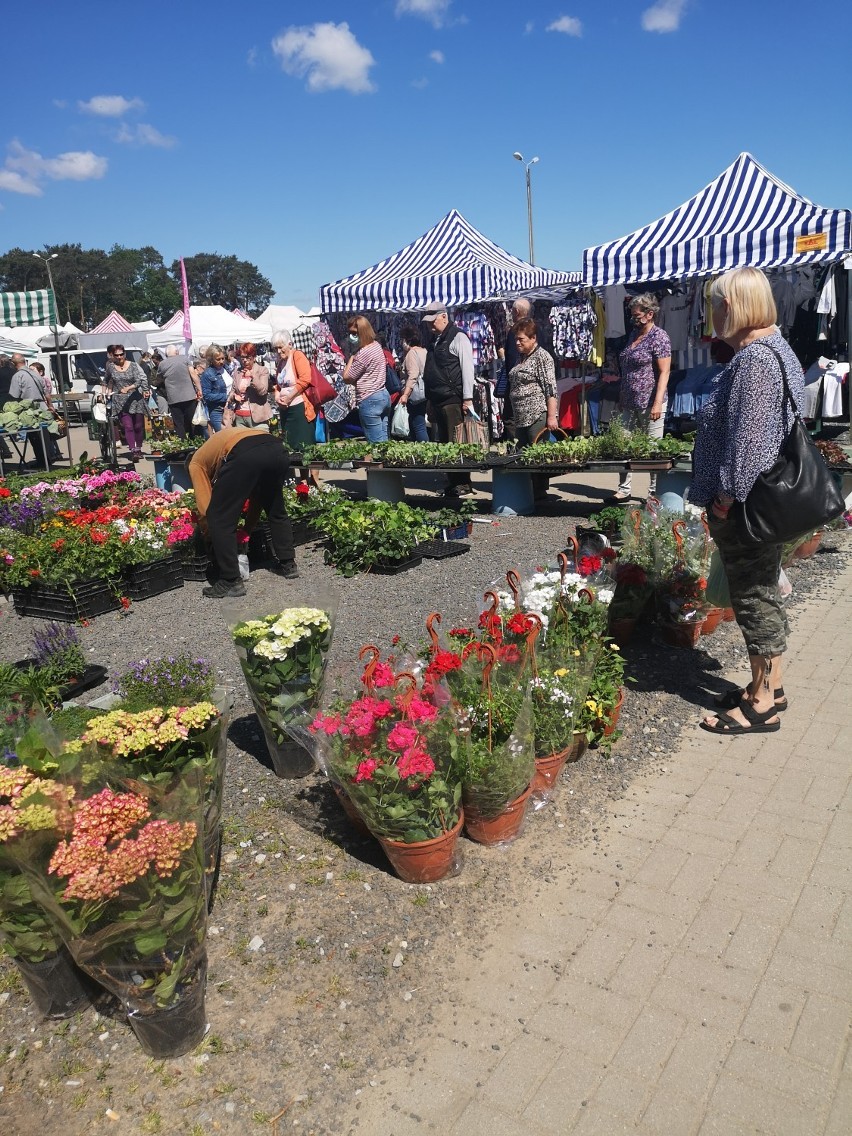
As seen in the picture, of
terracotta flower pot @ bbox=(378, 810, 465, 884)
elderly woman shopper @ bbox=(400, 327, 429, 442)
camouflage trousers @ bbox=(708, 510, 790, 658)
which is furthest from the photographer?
elderly woman shopper @ bbox=(400, 327, 429, 442)

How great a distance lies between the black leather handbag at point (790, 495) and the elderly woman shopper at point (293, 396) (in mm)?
6765

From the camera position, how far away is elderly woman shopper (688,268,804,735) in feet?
11.2

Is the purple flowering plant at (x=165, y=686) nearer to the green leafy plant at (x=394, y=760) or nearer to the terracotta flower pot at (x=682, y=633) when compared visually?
the green leafy plant at (x=394, y=760)

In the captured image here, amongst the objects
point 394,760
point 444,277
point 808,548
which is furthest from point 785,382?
point 444,277

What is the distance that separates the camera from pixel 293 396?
9.59 m

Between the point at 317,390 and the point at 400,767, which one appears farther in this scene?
the point at 317,390

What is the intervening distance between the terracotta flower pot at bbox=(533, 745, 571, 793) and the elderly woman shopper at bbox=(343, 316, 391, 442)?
20.7 ft

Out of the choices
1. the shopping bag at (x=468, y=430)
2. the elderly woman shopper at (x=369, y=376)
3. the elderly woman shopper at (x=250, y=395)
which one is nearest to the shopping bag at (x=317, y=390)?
the elderly woman shopper at (x=369, y=376)

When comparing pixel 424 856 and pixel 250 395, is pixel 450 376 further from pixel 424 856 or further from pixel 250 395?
pixel 424 856

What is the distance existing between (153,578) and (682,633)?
13.3 ft

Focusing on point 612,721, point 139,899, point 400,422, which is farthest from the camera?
point 400,422

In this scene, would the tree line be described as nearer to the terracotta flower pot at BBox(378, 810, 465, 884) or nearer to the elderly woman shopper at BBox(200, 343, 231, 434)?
the elderly woman shopper at BBox(200, 343, 231, 434)

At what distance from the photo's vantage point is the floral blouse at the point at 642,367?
307 inches

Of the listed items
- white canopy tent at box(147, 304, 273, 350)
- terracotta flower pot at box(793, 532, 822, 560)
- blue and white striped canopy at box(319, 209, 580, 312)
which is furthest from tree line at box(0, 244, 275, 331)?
terracotta flower pot at box(793, 532, 822, 560)
